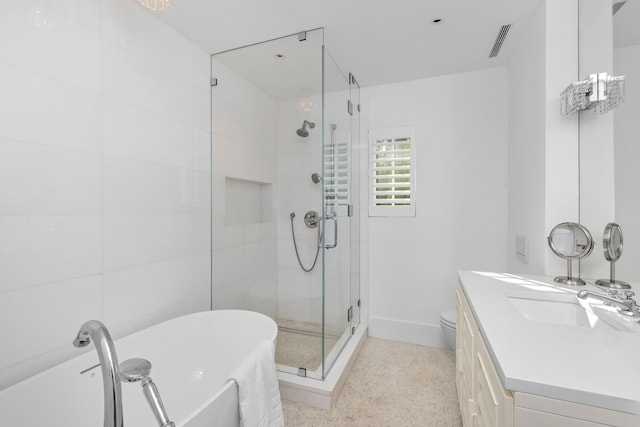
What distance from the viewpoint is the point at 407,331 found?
2707 millimetres

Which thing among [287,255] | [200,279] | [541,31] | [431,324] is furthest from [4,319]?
[541,31]

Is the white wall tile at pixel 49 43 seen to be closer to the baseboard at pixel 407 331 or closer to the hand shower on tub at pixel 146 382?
the hand shower on tub at pixel 146 382

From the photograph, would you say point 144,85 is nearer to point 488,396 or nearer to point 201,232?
point 201,232

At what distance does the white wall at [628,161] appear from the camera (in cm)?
125

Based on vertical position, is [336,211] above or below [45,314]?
above

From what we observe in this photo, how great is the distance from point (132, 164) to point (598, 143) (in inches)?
99.9

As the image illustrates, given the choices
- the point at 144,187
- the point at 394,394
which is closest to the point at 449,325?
the point at 394,394

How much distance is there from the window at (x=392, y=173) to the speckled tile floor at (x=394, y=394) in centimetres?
127

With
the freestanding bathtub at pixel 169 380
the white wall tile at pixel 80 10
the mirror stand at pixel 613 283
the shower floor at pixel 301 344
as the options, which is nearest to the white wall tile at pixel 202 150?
the white wall tile at pixel 80 10

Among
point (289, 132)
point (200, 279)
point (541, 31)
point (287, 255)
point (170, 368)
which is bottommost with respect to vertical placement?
point (170, 368)

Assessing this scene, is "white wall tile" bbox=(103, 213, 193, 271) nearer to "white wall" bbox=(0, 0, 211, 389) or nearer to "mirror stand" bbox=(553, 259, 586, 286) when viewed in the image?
"white wall" bbox=(0, 0, 211, 389)

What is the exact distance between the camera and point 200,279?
2.10m

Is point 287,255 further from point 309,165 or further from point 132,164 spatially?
point 132,164

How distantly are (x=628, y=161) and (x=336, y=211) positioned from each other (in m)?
1.60
